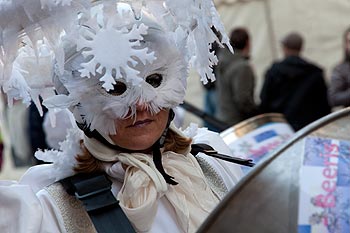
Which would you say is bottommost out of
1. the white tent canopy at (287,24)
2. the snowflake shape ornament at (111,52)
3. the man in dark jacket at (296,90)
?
the white tent canopy at (287,24)

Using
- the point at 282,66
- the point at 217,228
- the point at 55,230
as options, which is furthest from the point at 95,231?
the point at 282,66

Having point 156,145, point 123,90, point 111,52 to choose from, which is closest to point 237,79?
point 156,145

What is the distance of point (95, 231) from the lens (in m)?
2.13

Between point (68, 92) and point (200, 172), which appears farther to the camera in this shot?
point (200, 172)

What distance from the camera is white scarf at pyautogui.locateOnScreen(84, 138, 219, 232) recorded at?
2.15 meters

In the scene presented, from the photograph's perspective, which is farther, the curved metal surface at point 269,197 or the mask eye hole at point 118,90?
the mask eye hole at point 118,90

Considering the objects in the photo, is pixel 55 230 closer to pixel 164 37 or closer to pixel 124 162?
pixel 124 162

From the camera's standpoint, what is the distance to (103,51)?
2020 mm

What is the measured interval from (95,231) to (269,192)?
27.2 inches

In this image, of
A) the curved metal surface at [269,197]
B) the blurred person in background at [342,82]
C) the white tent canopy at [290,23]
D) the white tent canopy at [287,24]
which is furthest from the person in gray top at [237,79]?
the curved metal surface at [269,197]

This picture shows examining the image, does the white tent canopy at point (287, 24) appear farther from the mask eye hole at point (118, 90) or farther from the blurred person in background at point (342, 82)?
the mask eye hole at point (118, 90)

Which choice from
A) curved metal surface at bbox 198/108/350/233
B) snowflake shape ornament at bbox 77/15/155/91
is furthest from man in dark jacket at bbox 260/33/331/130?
curved metal surface at bbox 198/108/350/233

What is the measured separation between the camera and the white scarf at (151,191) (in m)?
2.15

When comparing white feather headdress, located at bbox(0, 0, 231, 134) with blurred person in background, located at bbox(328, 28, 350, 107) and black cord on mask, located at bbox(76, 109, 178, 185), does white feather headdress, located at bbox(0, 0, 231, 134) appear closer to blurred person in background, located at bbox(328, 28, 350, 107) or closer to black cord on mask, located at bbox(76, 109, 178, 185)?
black cord on mask, located at bbox(76, 109, 178, 185)
